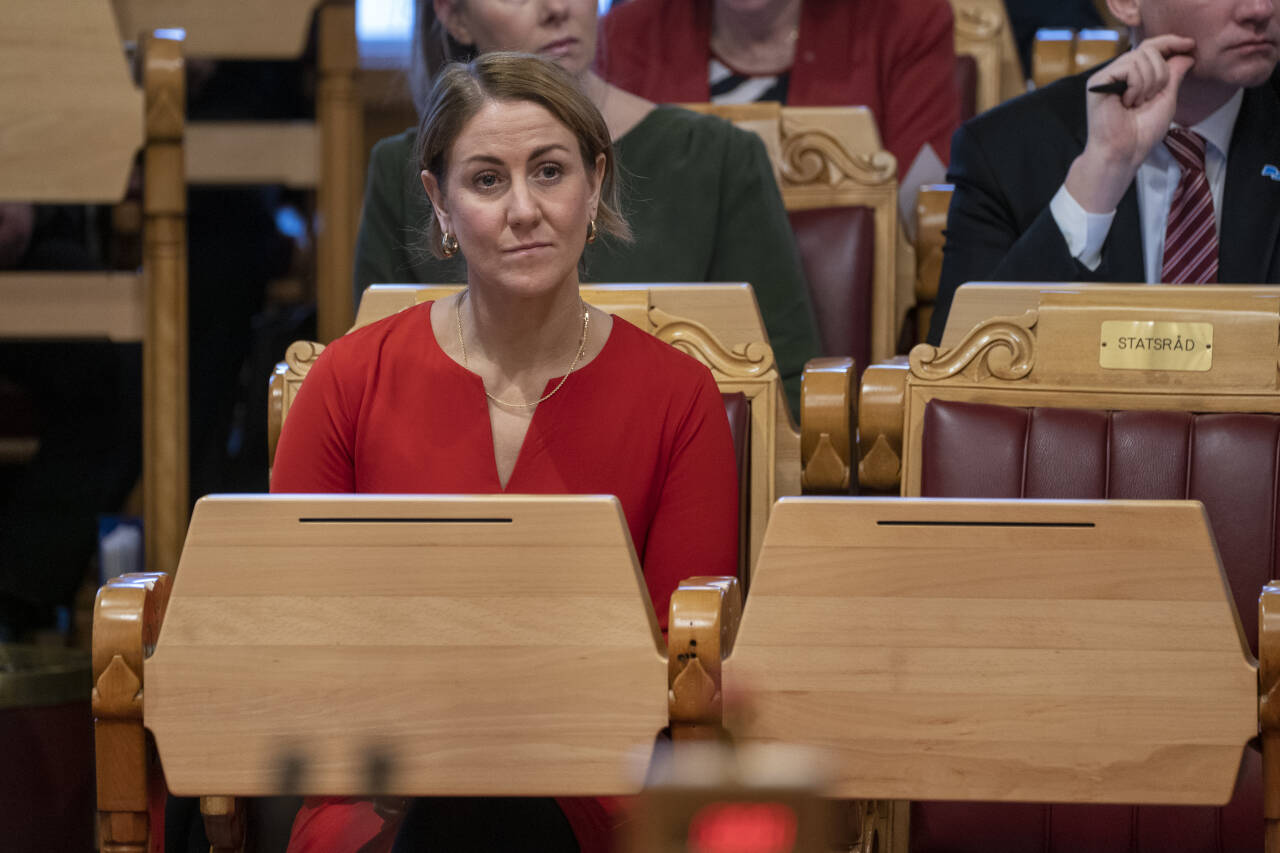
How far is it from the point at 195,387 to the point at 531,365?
1244 millimetres

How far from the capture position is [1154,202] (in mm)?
1655

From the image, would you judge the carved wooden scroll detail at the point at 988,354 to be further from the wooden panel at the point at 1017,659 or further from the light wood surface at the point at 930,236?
the light wood surface at the point at 930,236

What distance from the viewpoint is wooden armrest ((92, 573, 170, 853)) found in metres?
0.94

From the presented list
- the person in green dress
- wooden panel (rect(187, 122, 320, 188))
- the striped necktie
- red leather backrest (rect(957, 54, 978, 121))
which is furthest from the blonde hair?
red leather backrest (rect(957, 54, 978, 121))

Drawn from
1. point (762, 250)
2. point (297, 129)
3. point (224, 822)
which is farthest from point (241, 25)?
point (224, 822)

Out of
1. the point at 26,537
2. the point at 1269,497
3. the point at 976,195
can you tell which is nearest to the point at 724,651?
the point at 1269,497

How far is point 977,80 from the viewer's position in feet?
8.43

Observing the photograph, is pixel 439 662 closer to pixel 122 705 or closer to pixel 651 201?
pixel 122 705

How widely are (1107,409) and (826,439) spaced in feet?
0.76

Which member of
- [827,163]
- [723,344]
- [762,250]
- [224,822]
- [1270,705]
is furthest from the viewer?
[827,163]

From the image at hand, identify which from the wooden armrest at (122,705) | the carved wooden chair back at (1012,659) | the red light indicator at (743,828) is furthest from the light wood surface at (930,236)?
the red light indicator at (743,828)

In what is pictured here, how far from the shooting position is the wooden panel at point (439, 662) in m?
0.90

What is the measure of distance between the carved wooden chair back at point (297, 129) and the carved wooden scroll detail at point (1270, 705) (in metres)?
1.64

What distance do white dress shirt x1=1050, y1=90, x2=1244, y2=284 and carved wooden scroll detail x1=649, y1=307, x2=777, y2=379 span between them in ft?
1.25
